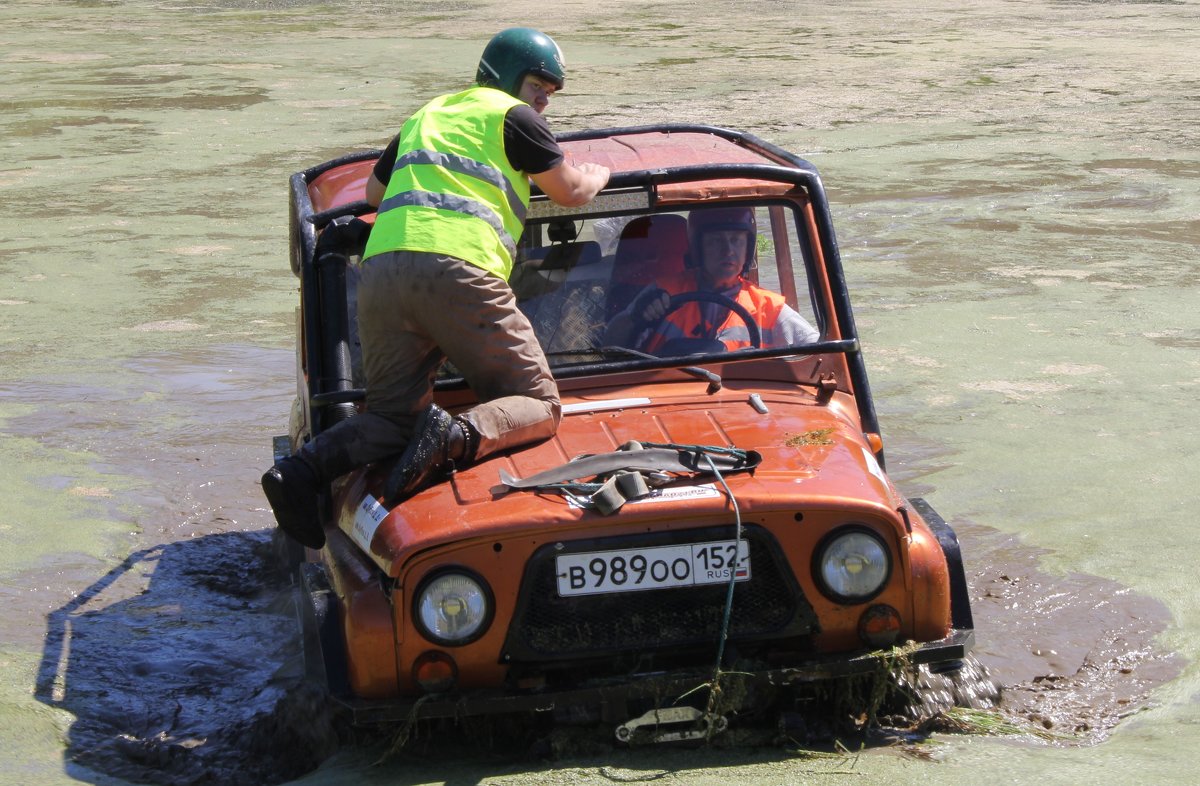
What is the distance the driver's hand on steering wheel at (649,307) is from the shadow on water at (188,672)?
148 centimetres

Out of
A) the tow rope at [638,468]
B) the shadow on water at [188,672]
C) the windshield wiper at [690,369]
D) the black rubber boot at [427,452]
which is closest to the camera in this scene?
the tow rope at [638,468]

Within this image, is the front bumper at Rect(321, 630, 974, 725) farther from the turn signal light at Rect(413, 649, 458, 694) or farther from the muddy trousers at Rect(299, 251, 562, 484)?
the muddy trousers at Rect(299, 251, 562, 484)

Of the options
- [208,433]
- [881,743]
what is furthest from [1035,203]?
[881,743]

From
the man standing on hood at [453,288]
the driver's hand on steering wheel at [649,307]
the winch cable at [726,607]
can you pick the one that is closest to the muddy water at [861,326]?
the winch cable at [726,607]

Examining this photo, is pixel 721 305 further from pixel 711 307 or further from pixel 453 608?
pixel 453 608

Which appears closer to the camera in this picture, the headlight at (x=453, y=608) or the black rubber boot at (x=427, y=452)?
the headlight at (x=453, y=608)

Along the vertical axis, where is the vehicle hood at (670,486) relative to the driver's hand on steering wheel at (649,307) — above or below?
below

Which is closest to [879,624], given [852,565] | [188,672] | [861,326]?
[852,565]

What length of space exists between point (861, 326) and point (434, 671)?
5834mm

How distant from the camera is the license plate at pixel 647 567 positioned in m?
3.87

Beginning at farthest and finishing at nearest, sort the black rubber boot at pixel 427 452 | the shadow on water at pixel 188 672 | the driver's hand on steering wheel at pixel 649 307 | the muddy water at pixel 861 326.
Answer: the driver's hand on steering wheel at pixel 649 307 < the muddy water at pixel 861 326 < the shadow on water at pixel 188 672 < the black rubber boot at pixel 427 452

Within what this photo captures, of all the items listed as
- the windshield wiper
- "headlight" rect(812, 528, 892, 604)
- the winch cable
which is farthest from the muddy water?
the windshield wiper

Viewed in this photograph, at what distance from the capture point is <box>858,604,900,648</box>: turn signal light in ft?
13.1

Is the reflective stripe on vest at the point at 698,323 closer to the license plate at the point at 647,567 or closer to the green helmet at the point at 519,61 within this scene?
the green helmet at the point at 519,61
